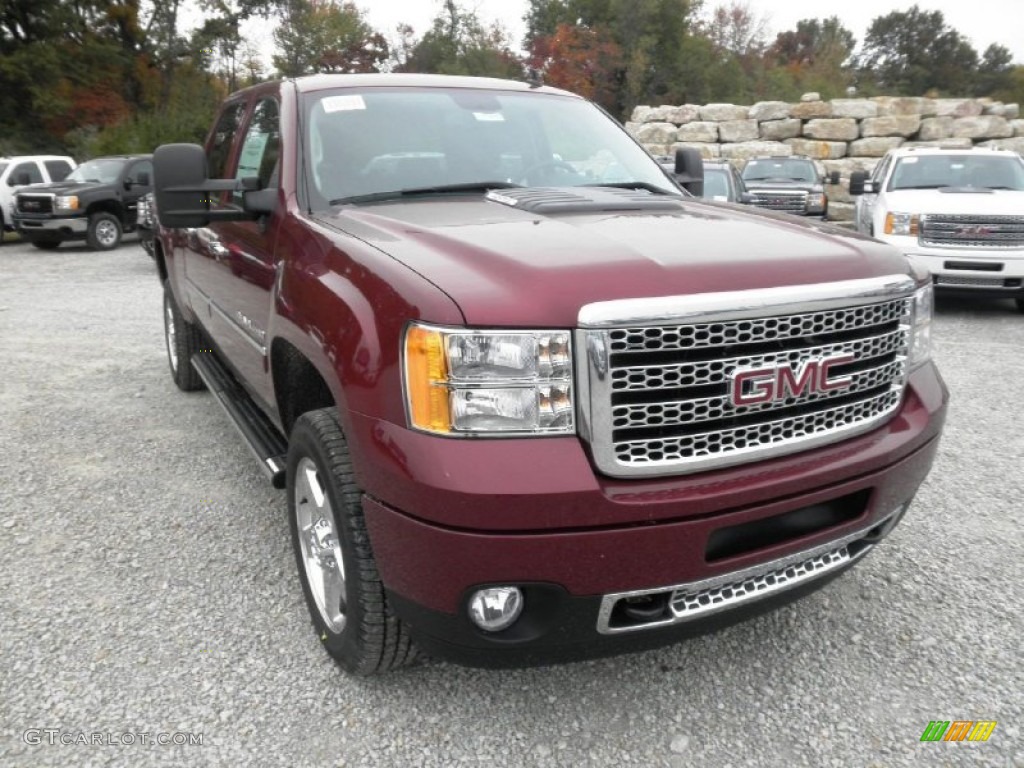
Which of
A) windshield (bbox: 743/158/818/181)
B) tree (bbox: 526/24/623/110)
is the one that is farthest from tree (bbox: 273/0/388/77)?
windshield (bbox: 743/158/818/181)

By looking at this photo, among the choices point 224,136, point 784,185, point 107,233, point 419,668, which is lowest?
point 419,668

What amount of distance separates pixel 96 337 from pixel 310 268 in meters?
6.21

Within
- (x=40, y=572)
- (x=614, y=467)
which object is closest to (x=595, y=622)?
(x=614, y=467)

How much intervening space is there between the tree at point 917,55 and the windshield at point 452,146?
53.9 m

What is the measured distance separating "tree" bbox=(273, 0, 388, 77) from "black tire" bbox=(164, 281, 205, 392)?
36.8 meters

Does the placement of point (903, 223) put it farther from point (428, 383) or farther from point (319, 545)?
point (428, 383)

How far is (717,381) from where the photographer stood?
6.68 ft

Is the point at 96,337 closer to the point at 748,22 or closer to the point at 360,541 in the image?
the point at 360,541

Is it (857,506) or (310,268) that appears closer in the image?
(857,506)

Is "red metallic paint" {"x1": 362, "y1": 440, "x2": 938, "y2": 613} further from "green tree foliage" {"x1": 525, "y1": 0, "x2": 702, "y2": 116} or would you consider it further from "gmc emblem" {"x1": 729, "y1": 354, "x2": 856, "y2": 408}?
"green tree foliage" {"x1": 525, "y1": 0, "x2": 702, "y2": 116}

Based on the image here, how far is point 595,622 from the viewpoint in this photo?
2.06 metres

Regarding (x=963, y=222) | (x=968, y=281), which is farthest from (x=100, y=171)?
(x=968, y=281)

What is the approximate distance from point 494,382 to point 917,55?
6551cm

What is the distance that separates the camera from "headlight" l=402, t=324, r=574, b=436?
76.3 inches
